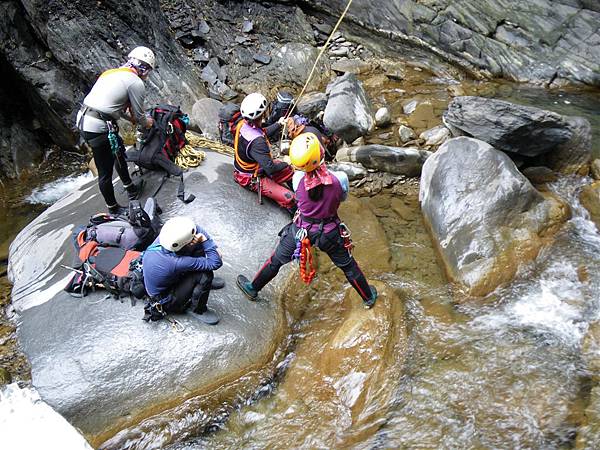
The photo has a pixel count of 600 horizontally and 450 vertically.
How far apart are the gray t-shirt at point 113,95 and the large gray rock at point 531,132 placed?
5.45 meters

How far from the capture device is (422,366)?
558 cm

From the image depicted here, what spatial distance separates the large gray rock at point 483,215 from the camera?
6645 mm

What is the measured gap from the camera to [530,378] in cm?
534

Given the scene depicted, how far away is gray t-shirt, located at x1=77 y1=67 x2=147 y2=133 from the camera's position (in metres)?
6.07

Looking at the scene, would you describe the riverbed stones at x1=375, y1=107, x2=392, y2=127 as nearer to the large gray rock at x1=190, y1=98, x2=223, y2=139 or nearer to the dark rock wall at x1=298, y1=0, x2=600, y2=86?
the large gray rock at x1=190, y1=98, x2=223, y2=139

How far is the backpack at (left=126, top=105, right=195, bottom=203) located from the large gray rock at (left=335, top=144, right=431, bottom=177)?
11.1ft

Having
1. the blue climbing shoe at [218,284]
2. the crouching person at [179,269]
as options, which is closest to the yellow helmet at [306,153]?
the crouching person at [179,269]

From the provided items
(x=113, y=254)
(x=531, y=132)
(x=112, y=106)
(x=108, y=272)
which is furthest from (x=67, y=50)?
(x=531, y=132)

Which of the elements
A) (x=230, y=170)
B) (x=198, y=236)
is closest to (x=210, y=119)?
(x=230, y=170)

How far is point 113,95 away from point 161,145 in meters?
1.33

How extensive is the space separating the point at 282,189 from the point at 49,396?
4009mm

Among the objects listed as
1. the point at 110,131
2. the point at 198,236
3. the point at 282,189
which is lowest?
the point at 282,189

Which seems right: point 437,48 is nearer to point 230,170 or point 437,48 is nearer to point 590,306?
point 230,170

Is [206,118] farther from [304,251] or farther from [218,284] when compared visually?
[304,251]
